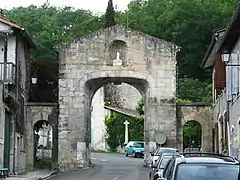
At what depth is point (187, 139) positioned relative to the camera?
57.5m

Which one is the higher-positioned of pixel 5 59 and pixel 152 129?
pixel 5 59

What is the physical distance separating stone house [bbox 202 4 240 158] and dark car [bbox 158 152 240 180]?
11509 millimetres

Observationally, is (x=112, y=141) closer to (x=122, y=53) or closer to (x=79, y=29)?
(x=79, y=29)

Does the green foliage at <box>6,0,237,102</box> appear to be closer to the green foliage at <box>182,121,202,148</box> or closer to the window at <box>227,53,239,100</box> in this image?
the green foliage at <box>182,121,202,148</box>

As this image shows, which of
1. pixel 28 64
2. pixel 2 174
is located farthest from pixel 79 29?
pixel 2 174

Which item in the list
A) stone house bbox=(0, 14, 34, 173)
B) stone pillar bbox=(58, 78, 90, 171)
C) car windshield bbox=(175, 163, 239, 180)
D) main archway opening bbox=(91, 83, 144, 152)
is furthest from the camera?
main archway opening bbox=(91, 83, 144, 152)

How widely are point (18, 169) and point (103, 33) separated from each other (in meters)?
11.3

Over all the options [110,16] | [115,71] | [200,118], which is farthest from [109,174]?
[110,16]

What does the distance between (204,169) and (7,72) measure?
23753 mm

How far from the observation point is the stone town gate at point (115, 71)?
43.4 m

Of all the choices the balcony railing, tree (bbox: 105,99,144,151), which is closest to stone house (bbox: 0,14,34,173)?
the balcony railing

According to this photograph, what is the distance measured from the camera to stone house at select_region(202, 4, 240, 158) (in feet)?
94.0

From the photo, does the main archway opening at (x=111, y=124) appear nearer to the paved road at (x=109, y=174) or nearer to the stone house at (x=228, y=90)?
A: the paved road at (x=109, y=174)

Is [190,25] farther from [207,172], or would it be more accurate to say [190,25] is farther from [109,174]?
[207,172]
